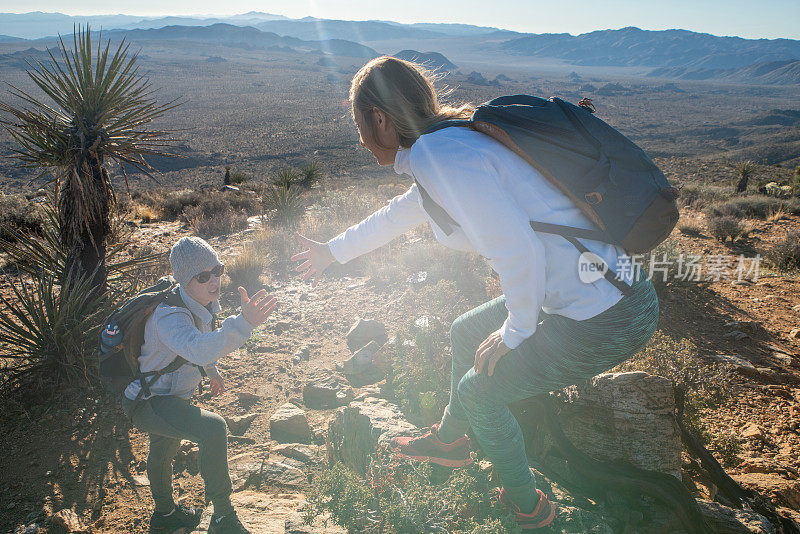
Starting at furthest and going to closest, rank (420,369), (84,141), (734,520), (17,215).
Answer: (17,215) → (84,141) → (420,369) → (734,520)

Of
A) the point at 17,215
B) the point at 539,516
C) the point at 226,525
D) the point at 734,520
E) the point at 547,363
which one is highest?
the point at 547,363

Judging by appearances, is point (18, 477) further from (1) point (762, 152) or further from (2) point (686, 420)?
(1) point (762, 152)

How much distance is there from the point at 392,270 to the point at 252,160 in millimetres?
29047

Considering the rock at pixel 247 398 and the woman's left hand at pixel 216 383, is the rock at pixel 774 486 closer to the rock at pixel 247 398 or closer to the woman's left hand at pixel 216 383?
the woman's left hand at pixel 216 383

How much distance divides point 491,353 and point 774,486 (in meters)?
2.10

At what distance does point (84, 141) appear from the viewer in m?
3.78

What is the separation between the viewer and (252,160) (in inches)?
1259

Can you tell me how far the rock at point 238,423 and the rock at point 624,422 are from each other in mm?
2006

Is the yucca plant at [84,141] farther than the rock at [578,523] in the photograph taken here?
Yes

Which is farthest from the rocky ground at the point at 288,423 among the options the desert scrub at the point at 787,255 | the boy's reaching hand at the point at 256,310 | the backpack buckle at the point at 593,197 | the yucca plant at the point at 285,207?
the yucca plant at the point at 285,207

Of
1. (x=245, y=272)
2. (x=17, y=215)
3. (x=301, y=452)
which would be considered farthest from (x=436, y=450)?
(x=17, y=215)

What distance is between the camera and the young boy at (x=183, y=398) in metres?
2.18

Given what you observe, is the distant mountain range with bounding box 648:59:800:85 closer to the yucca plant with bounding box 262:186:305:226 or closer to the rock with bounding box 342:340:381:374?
the yucca plant with bounding box 262:186:305:226
